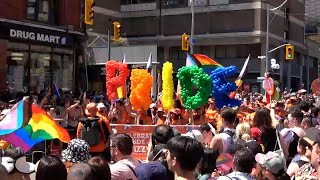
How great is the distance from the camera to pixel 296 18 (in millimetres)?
61750

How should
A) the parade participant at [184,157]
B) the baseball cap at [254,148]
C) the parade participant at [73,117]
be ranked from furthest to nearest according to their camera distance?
1. the parade participant at [73,117]
2. the baseball cap at [254,148]
3. the parade participant at [184,157]

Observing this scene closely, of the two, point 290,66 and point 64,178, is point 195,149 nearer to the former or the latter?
point 64,178

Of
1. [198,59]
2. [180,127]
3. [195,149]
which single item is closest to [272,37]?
[198,59]

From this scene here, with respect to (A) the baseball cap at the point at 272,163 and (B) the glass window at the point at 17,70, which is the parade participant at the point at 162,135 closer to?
(A) the baseball cap at the point at 272,163

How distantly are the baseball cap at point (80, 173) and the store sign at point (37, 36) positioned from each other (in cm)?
2030

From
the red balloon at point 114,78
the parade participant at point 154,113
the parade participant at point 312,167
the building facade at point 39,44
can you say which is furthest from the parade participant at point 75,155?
the building facade at point 39,44

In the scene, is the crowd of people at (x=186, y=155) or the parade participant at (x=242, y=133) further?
the parade participant at (x=242, y=133)

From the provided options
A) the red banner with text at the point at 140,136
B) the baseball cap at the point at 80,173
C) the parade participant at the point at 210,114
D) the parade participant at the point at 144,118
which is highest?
the baseball cap at the point at 80,173

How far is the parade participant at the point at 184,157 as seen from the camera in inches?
168

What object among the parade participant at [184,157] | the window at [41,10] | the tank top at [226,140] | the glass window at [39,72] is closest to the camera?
the parade participant at [184,157]

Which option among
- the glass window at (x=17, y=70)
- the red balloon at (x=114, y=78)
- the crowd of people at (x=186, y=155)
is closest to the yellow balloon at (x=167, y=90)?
the red balloon at (x=114, y=78)

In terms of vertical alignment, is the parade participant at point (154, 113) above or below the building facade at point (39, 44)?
below

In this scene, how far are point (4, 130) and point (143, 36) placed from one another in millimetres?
49906

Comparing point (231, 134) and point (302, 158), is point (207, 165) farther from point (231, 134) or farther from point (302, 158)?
point (231, 134)
